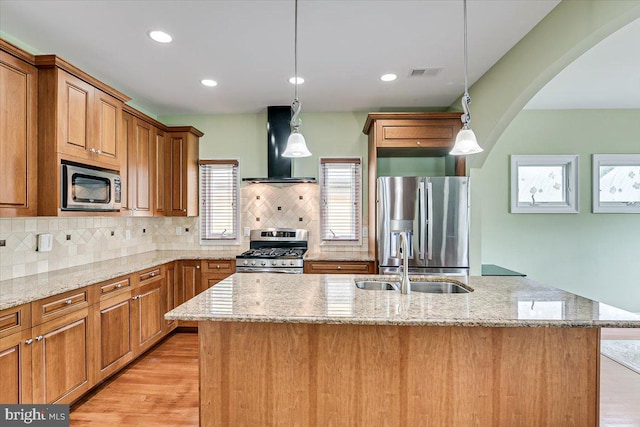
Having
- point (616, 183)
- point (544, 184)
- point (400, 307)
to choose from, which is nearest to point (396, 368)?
point (400, 307)

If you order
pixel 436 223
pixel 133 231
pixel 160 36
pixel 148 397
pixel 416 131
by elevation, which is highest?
pixel 160 36

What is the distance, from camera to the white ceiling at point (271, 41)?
2133 millimetres

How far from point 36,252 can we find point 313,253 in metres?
2.72

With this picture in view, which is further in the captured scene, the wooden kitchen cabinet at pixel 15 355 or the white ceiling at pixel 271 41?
the white ceiling at pixel 271 41

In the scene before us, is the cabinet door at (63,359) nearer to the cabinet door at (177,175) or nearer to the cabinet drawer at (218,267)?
the cabinet drawer at (218,267)

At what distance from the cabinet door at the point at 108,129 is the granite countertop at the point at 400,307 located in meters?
1.74

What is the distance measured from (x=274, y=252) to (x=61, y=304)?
2.09 metres

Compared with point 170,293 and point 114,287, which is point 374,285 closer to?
point 114,287

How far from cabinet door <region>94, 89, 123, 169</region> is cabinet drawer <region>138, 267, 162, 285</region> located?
105 cm

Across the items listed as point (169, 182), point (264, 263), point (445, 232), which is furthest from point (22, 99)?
point (445, 232)

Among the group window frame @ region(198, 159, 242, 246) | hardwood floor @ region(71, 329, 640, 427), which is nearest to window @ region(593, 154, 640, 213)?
hardwood floor @ region(71, 329, 640, 427)

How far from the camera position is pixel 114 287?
2.75 meters

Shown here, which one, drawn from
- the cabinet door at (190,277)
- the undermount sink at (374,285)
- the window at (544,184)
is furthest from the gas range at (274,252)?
the window at (544,184)

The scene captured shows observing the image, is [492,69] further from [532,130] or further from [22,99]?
[22,99]
